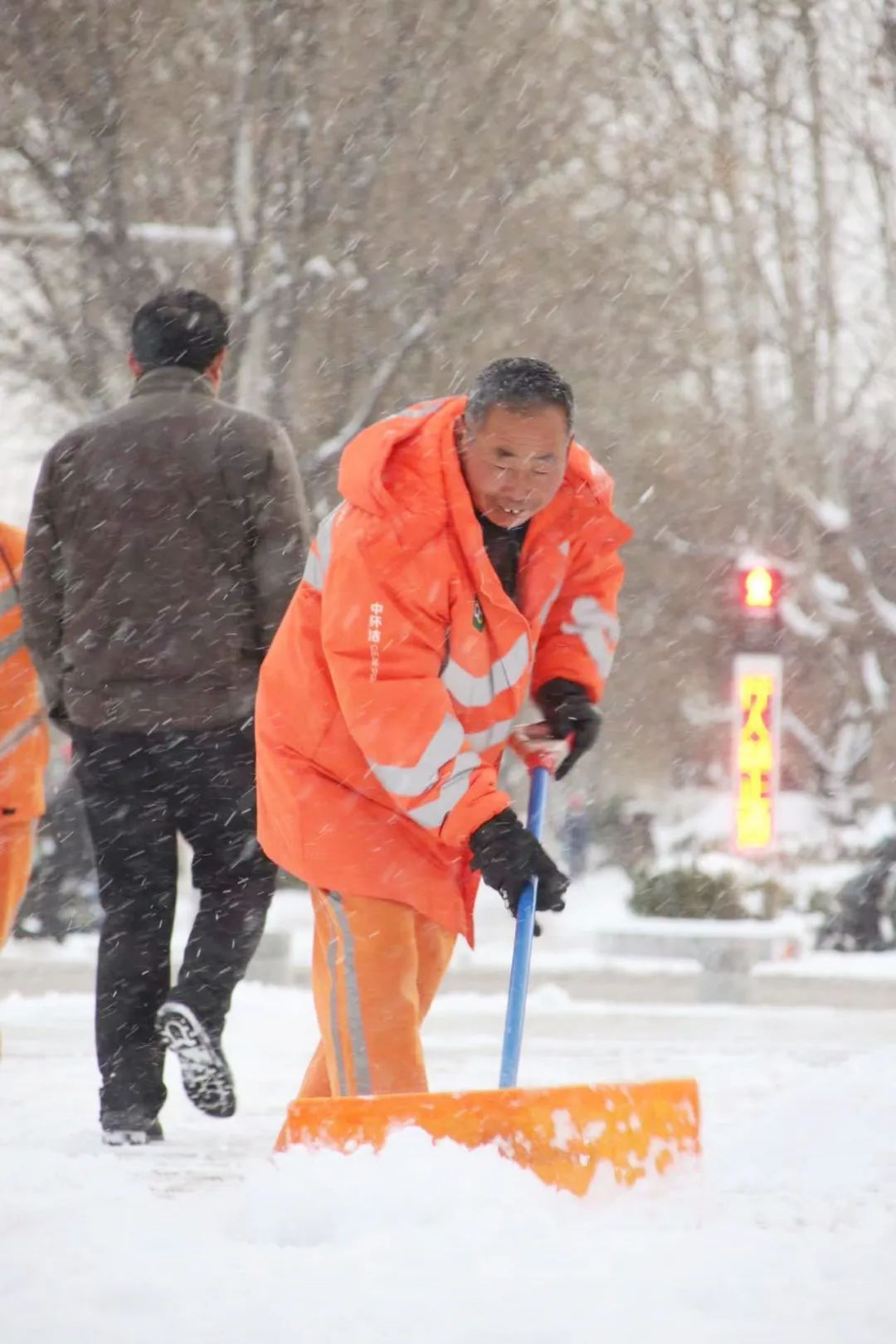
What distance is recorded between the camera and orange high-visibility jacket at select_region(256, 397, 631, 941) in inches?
152

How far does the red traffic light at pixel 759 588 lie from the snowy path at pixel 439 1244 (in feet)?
29.3

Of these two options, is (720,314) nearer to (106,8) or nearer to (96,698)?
(106,8)

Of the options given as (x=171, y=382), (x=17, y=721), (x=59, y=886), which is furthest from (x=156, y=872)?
(x=59, y=886)

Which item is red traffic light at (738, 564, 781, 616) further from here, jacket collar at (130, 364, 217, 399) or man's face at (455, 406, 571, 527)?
man's face at (455, 406, 571, 527)

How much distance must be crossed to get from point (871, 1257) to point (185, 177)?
12.9 metres

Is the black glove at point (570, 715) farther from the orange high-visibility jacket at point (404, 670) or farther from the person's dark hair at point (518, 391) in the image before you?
the person's dark hair at point (518, 391)

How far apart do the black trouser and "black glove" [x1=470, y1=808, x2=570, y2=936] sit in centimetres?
123

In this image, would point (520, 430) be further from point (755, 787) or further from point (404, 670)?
point (755, 787)

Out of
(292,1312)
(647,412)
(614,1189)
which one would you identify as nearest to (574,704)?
(614,1189)

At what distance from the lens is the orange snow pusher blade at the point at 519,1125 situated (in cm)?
365

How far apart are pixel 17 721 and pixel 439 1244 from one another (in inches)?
98.9

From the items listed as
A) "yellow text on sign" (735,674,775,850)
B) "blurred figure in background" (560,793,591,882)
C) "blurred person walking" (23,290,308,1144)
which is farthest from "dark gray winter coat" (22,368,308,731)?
"blurred figure in background" (560,793,591,882)

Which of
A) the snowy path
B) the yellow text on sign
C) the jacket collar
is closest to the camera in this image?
the snowy path

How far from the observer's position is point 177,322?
5.26m
